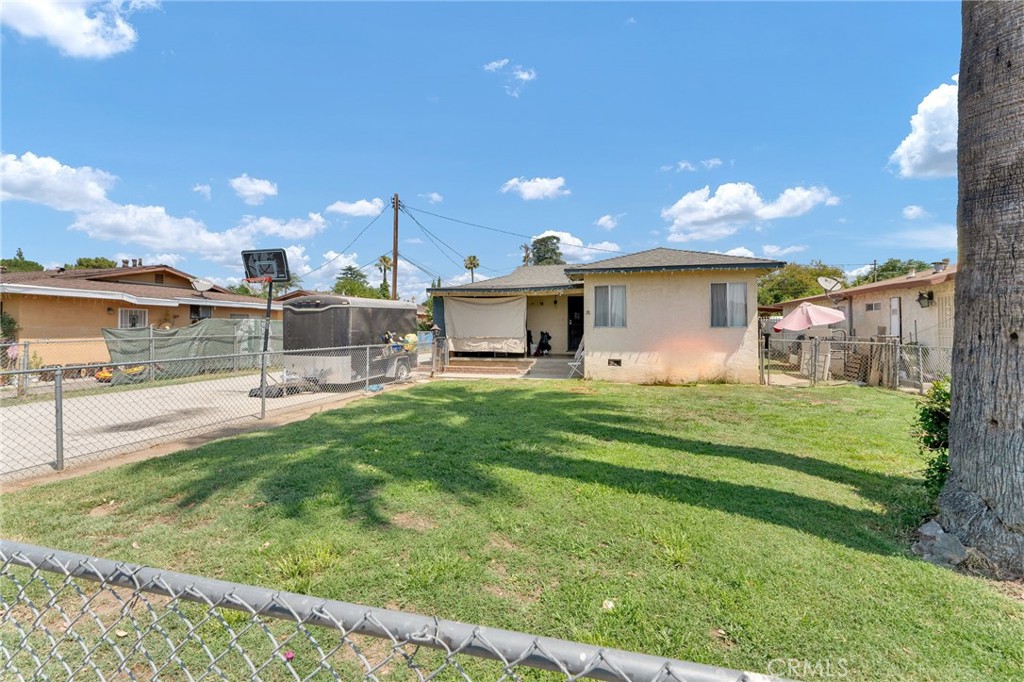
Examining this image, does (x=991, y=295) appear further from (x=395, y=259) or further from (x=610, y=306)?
(x=395, y=259)

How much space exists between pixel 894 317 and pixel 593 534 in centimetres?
1847

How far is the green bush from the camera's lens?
3812 millimetres

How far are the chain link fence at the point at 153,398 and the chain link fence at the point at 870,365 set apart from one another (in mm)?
11035

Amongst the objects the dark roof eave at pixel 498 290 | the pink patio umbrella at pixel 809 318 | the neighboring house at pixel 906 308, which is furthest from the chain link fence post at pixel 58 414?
the neighboring house at pixel 906 308

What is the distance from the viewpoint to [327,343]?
11797 mm

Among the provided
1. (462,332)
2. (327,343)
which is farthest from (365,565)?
(462,332)

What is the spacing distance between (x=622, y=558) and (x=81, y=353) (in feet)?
59.8

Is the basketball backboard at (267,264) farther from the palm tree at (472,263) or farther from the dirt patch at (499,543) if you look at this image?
the palm tree at (472,263)

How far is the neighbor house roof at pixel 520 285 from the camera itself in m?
15.7

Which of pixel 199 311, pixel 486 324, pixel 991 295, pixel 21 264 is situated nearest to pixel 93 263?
pixel 21 264

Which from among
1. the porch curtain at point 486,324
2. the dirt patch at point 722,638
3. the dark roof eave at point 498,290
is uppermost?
the dark roof eave at point 498,290

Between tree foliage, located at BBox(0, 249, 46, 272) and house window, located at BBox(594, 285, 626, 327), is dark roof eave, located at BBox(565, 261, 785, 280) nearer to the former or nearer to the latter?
house window, located at BBox(594, 285, 626, 327)

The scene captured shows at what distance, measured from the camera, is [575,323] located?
1861cm

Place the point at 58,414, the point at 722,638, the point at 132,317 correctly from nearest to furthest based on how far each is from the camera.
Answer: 1. the point at 722,638
2. the point at 58,414
3. the point at 132,317
